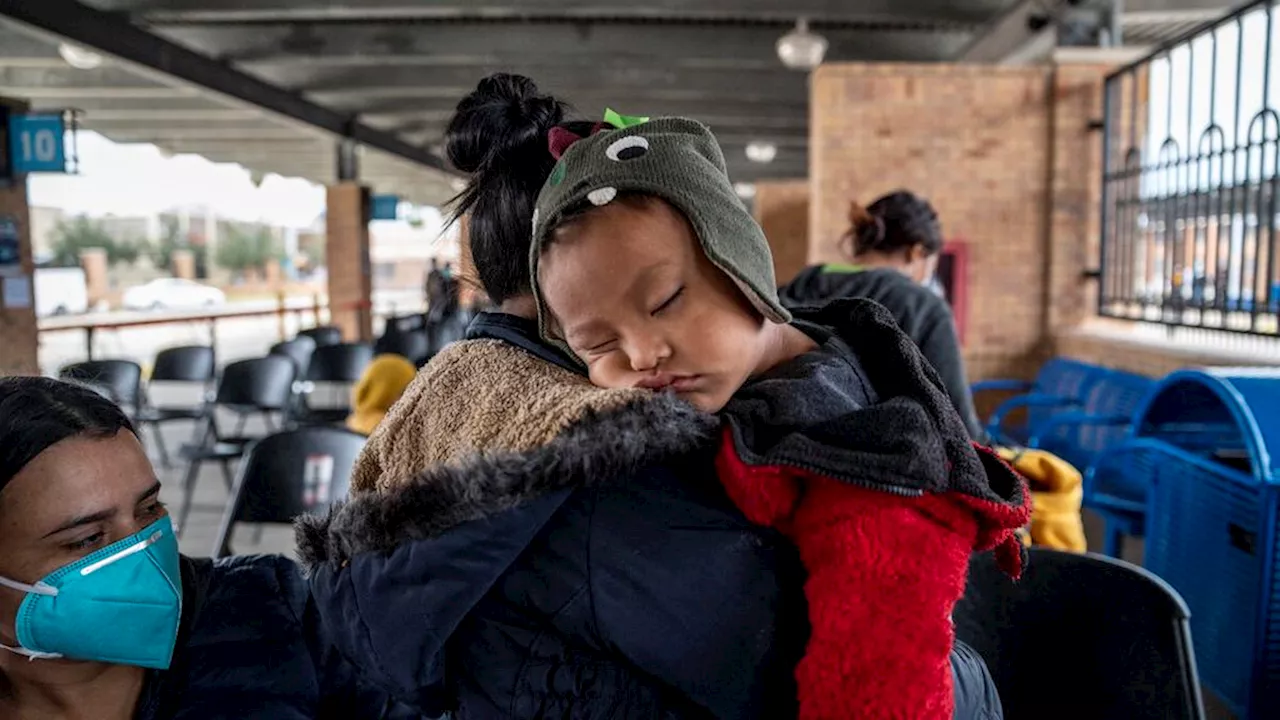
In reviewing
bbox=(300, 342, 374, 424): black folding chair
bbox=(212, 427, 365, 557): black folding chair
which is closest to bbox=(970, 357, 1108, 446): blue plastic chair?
bbox=(212, 427, 365, 557): black folding chair

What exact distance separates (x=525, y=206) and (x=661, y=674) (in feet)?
1.60

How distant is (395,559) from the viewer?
830 mm

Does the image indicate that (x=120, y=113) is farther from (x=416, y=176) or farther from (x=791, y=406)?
(x=791, y=406)

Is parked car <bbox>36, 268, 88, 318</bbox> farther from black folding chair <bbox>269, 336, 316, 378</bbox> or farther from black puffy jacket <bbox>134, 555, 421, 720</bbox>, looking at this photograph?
black puffy jacket <bbox>134, 555, 421, 720</bbox>

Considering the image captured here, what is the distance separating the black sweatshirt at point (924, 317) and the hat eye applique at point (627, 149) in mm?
1483

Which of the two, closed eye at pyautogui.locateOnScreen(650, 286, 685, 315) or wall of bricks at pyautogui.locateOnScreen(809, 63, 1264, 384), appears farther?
wall of bricks at pyautogui.locateOnScreen(809, 63, 1264, 384)

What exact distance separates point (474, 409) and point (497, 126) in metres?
0.34

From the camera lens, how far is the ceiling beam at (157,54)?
595 cm

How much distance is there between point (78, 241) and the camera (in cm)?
1623

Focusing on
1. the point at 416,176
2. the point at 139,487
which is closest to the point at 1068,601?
the point at 139,487

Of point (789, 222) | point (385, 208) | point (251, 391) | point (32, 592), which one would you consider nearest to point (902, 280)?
point (32, 592)

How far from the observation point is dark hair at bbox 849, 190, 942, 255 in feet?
9.41

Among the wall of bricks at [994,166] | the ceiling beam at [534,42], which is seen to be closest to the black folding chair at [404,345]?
the ceiling beam at [534,42]

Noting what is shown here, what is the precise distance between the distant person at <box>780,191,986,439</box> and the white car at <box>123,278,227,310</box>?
686 inches
